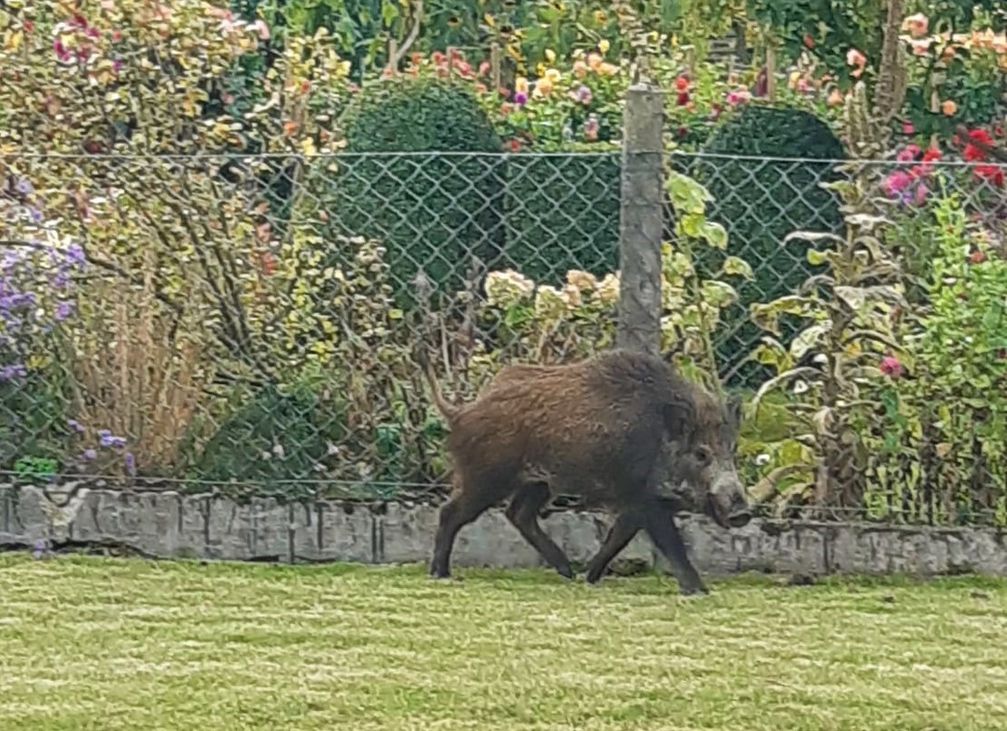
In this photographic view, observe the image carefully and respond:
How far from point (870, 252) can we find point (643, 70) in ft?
13.7

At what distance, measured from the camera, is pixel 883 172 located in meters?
6.90

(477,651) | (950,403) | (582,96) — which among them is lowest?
(477,651)

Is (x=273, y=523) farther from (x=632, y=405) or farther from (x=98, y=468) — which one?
(x=632, y=405)

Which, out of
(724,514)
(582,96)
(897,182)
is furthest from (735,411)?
Result: (582,96)

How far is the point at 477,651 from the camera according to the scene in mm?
4992

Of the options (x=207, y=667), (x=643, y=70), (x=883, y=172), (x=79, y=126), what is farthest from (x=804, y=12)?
(x=207, y=667)

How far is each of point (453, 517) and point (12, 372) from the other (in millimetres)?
1593

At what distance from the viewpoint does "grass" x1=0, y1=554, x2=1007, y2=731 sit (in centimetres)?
432

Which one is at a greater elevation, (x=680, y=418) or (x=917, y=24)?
(x=917, y=24)

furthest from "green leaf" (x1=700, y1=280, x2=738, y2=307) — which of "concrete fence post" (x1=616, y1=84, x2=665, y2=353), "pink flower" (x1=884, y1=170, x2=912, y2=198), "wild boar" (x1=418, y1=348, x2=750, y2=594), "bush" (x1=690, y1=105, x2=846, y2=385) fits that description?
"pink flower" (x1=884, y1=170, x2=912, y2=198)

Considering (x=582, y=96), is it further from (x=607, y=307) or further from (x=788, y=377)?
(x=788, y=377)

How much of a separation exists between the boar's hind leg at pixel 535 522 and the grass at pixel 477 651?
9cm

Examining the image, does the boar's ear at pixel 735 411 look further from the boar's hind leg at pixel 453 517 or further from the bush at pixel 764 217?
the boar's hind leg at pixel 453 517

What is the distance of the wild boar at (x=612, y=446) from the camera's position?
612 centimetres
